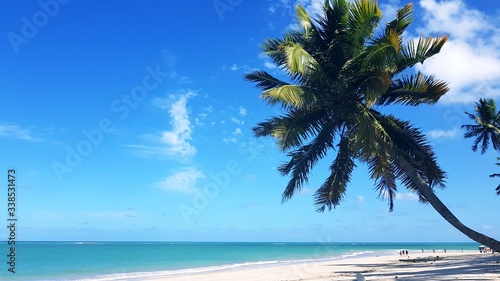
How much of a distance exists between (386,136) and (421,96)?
1.80 meters

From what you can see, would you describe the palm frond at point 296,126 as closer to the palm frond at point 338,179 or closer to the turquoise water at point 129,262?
the palm frond at point 338,179

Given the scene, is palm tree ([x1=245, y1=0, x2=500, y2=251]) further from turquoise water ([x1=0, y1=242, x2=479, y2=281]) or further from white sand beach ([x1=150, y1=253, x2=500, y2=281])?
turquoise water ([x1=0, y1=242, x2=479, y2=281])

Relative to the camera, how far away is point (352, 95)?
39.0 ft

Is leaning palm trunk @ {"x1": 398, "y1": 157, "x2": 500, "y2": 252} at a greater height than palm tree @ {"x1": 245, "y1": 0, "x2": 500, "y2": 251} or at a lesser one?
lesser

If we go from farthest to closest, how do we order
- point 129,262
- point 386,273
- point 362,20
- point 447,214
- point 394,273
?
point 129,262, point 386,273, point 394,273, point 362,20, point 447,214

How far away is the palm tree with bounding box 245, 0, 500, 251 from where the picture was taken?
→ 10781 mm

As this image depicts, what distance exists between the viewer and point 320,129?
1262 cm

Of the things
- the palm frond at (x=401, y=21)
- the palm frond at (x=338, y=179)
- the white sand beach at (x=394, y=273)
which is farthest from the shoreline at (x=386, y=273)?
the palm frond at (x=401, y=21)

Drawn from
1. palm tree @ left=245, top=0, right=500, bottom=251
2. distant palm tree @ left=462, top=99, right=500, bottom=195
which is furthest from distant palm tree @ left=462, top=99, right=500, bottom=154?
palm tree @ left=245, top=0, right=500, bottom=251

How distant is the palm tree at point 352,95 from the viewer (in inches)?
424

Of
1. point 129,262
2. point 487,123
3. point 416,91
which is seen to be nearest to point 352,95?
point 416,91

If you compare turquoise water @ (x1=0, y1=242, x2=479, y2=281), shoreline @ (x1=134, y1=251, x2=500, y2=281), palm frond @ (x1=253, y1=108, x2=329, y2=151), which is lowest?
turquoise water @ (x1=0, y1=242, x2=479, y2=281)

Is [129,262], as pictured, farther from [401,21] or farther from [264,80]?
[401,21]

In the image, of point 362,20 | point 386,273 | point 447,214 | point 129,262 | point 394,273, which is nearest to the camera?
point 447,214
